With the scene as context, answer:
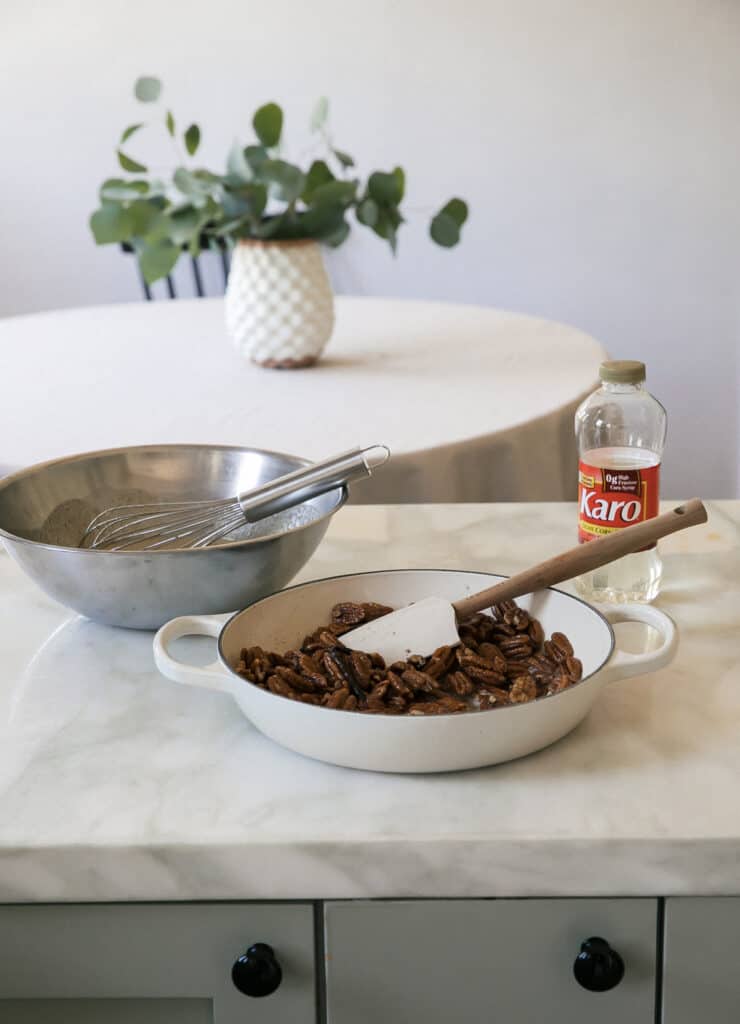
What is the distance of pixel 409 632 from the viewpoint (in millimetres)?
759

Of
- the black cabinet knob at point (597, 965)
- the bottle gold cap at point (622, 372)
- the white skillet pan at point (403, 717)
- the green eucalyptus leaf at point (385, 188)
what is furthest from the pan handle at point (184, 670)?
the green eucalyptus leaf at point (385, 188)

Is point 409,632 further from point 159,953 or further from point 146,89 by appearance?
point 146,89

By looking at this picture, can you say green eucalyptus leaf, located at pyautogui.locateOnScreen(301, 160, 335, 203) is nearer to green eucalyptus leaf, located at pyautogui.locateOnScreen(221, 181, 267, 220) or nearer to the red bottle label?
green eucalyptus leaf, located at pyautogui.locateOnScreen(221, 181, 267, 220)

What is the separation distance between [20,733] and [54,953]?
0.14 m

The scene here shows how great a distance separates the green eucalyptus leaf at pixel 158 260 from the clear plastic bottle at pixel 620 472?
956 millimetres

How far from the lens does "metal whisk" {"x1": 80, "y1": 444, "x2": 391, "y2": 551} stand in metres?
0.84

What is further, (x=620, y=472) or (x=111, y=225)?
(x=111, y=225)

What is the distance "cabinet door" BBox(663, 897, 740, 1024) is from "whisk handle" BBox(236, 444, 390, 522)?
1.19 ft

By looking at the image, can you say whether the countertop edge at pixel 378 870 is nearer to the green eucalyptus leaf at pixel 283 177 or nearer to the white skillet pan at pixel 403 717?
the white skillet pan at pixel 403 717

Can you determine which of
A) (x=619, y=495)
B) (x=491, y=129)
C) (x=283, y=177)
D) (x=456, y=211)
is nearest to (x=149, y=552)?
(x=619, y=495)

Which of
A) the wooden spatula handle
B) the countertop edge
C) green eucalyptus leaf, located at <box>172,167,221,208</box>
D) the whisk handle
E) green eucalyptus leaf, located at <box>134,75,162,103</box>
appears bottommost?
the countertop edge

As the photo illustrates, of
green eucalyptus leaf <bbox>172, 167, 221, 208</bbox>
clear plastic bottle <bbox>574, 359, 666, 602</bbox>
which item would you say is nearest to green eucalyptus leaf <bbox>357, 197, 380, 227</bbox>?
green eucalyptus leaf <bbox>172, 167, 221, 208</bbox>

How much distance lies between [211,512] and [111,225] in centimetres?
106

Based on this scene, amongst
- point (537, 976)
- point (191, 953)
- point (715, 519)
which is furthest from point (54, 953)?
point (715, 519)
